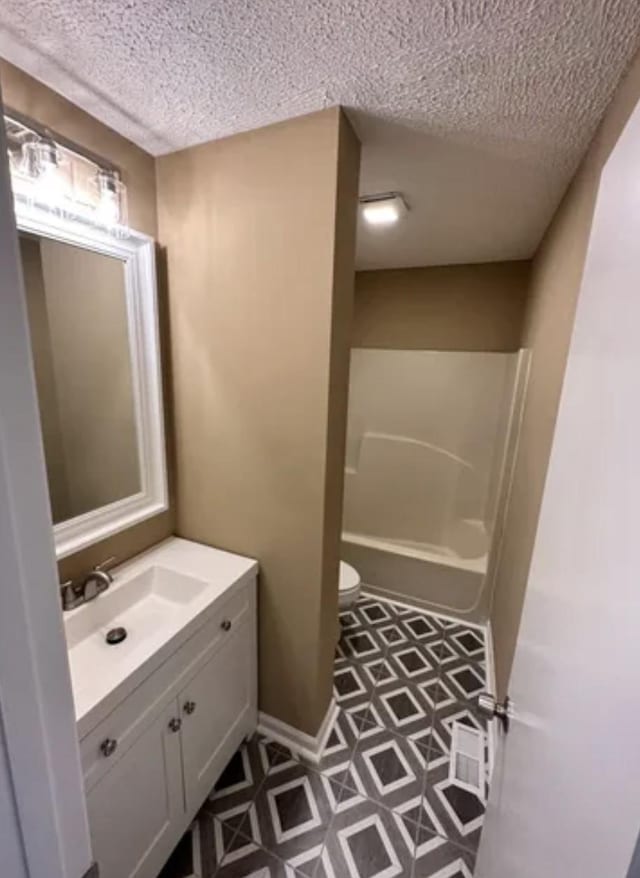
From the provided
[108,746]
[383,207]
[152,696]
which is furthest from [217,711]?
[383,207]

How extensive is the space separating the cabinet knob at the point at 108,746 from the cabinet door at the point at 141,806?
0.03 meters

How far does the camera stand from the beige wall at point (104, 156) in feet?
3.49

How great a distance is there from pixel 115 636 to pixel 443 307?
2586 mm

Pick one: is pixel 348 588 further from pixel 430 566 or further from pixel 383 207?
pixel 383 207

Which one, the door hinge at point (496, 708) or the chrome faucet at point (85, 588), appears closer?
the door hinge at point (496, 708)

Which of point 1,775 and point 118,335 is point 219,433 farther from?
point 1,775

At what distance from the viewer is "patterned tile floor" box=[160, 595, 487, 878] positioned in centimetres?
127

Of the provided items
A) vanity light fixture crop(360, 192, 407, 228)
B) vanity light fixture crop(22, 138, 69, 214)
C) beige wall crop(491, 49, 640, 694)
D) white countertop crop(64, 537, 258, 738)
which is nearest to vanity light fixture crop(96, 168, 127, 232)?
vanity light fixture crop(22, 138, 69, 214)

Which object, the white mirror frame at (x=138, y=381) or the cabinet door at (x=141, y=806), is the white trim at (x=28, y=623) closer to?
the cabinet door at (x=141, y=806)

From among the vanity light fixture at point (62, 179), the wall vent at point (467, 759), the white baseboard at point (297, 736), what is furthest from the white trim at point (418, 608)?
the vanity light fixture at point (62, 179)

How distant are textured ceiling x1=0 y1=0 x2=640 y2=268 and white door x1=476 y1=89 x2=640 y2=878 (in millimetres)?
438

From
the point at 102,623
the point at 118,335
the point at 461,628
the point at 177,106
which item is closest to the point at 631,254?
the point at 177,106

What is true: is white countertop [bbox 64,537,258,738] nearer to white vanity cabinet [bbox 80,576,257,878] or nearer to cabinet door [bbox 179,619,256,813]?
white vanity cabinet [bbox 80,576,257,878]

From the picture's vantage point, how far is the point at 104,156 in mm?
1275
